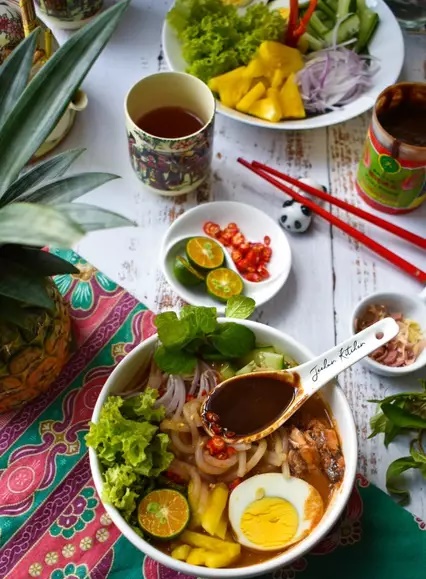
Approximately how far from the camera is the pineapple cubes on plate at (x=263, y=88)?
1322 mm

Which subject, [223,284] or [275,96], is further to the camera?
[275,96]

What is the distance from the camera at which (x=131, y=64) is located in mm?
1468

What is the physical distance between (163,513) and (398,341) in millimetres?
489

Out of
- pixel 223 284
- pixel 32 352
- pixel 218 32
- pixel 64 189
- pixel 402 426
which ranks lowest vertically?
pixel 402 426

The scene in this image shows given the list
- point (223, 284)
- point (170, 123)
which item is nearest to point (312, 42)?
point (170, 123)

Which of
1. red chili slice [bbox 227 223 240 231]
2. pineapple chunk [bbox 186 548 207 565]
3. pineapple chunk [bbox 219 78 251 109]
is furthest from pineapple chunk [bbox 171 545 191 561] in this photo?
→ pineapple chunk [bbox 219 78 251 109]

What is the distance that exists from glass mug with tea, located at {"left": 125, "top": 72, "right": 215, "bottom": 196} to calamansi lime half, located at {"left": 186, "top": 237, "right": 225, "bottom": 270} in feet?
0.42

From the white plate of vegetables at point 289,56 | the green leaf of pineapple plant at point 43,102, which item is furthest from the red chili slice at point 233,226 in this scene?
the green leaf of pineapple plant at point 43,102

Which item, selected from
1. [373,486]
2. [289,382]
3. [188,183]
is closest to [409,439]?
[373,486]

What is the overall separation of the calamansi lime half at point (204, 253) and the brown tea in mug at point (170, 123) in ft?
0.69

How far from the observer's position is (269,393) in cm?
100

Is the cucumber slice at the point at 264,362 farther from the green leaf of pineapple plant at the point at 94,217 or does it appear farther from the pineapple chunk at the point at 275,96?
the pineapple chunk at the point at 275,96

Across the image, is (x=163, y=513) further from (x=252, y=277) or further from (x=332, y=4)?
→ (x=332, y=4)

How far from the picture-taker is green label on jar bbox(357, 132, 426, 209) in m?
1.19
